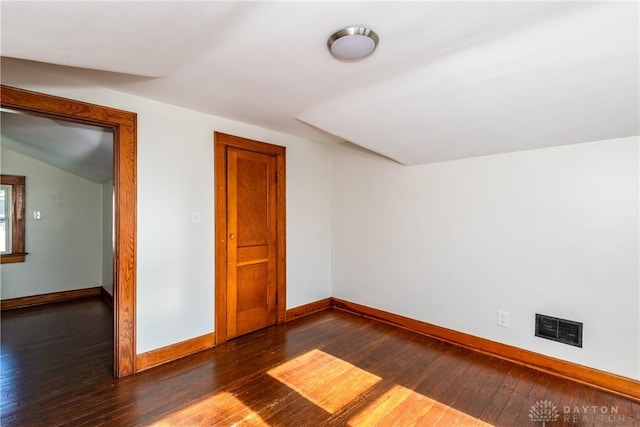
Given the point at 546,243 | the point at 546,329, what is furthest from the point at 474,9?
the point at 546,329

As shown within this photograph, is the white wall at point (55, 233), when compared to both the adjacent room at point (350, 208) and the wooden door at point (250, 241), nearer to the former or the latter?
the adjacent room at point (350, 208)

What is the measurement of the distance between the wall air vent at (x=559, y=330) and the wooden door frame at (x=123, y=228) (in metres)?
3.21

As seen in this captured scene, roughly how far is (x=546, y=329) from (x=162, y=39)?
3.23 metres

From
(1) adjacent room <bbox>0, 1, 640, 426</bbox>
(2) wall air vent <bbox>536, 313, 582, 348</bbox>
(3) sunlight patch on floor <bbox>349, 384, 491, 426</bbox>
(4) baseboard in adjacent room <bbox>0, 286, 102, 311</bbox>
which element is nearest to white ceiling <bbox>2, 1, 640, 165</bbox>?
(1) adjacent room <bbox>0, 1, 640, 426</bbox>

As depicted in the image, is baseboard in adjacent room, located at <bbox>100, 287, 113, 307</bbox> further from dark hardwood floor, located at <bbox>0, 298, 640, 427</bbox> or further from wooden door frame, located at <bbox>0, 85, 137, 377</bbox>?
wooden door frame, located at <bbox>0, 85, 137, 377</bbox>

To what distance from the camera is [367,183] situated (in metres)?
3.59

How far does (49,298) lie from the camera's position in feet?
14.6

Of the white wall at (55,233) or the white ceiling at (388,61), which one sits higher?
the white ceiling at (388,61)

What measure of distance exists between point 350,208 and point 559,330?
2298 millimetres

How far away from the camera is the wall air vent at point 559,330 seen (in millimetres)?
2201

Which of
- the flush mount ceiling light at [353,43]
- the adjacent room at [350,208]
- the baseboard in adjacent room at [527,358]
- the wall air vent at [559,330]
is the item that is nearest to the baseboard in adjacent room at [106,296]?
the adjacent room at [350,208]

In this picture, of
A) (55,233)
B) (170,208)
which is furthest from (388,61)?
(55,233)

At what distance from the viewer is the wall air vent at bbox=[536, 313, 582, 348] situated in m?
2.20

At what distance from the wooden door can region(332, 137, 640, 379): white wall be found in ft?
3.57
